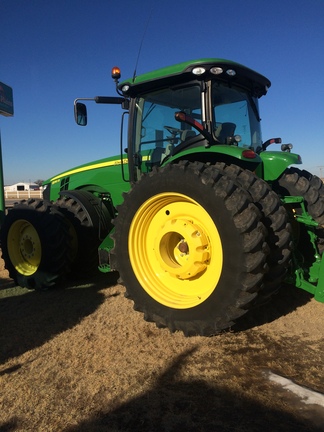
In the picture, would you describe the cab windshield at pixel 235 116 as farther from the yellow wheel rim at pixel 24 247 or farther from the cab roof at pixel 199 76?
the yellow wheel rim at pixel 24 247

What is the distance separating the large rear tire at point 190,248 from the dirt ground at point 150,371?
25 cm

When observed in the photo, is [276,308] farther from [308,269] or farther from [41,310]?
[41,310]

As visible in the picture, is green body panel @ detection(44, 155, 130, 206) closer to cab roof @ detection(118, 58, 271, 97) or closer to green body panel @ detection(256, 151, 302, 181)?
cab roof @ detection(118, 58, 271, 97)

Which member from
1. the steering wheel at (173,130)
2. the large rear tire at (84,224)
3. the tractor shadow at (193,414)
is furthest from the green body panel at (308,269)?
the large rear tire at (84,224)

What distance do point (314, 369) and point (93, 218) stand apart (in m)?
3.18

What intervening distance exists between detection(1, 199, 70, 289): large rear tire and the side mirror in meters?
1.17

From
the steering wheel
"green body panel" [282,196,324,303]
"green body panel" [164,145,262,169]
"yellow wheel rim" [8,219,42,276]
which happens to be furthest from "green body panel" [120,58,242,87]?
"yellow wheel rim" [8,219,42,276]

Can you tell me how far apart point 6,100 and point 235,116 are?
23.0ft

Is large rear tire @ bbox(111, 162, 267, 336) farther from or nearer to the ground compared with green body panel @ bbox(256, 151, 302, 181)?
nearer to the ground

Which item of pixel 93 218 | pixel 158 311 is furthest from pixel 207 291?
pixel 93 218

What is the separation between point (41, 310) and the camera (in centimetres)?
406

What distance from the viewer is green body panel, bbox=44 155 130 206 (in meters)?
5.04

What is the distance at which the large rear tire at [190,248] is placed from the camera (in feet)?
9.52

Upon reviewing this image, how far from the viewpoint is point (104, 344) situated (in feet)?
10.2
